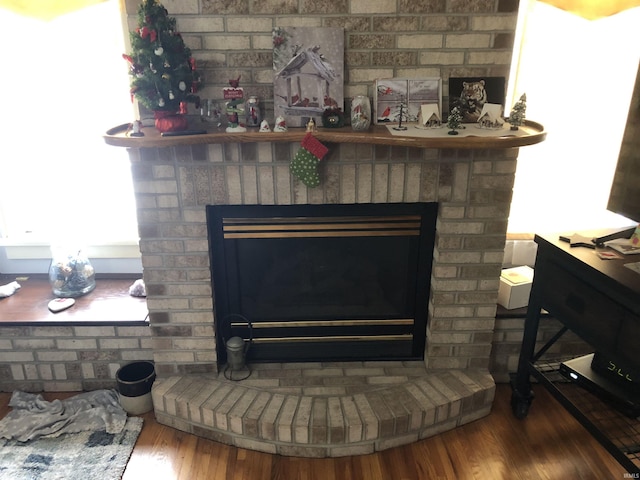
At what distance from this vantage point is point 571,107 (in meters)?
2.38

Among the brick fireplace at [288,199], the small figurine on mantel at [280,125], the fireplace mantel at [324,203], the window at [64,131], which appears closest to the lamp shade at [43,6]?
the window at [64,131]

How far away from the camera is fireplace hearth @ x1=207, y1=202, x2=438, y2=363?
2.12 meters

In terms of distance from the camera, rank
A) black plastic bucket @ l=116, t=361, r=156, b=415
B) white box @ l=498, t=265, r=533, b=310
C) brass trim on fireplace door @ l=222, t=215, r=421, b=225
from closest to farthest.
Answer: brass trim on fireplace door @ l=222, t=215, r=421, b=225 < black plastic bucket @ l=116, t=361, r=156, b=415 < white box @ l=498, t=265, r=533, b=310

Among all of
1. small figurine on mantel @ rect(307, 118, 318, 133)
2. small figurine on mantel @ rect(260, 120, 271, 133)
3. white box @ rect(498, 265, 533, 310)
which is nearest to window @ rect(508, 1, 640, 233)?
white box @ rect(498, 265, 533, 310)

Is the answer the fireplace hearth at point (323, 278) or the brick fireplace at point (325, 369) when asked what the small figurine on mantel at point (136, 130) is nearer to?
the brick fireplace at point (325, 369)

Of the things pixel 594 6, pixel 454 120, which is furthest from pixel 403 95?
pixel 594 6

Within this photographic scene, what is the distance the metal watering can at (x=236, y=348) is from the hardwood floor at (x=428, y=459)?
0.34m

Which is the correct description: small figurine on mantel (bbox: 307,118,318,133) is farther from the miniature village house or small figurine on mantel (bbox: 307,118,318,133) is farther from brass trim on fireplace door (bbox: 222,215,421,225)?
the miniature village house

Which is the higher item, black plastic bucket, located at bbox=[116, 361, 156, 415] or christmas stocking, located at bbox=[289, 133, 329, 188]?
christmas stocking, located at bbox=[289, 133, 329, 188]

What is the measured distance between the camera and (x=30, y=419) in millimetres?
2172

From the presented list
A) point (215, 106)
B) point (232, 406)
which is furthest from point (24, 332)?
point (215, 106)

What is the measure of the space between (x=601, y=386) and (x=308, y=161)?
147 cm

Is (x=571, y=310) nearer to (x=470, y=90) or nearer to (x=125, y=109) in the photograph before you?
(x=470, y=90)

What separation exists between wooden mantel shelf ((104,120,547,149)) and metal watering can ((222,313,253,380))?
0.87m
